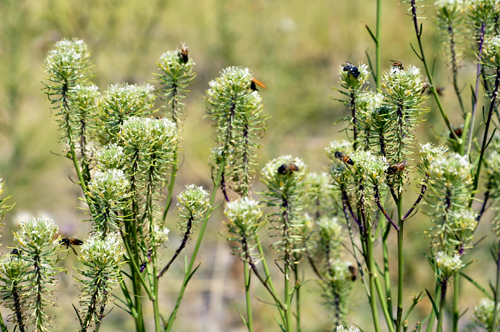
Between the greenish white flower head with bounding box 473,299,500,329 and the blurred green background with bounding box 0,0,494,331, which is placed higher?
the blurred green background with bounding box 0,0,494,331

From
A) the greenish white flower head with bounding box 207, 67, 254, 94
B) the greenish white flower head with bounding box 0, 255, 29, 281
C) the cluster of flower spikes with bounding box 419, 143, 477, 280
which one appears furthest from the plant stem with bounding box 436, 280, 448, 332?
the greenish white flower head with bounding box 0, 255, 29, 281

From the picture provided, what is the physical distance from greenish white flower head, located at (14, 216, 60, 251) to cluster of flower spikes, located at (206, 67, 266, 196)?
0.66 m

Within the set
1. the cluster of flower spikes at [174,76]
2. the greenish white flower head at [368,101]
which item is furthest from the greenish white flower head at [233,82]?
the greenish white flower head at [368,101]

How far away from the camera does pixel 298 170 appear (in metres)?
1.36

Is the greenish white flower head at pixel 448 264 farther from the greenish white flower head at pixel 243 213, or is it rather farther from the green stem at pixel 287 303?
the greenish white flower head at pixel 243 213

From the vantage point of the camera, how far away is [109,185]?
1.32 metres

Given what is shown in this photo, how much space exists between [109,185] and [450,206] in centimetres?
110

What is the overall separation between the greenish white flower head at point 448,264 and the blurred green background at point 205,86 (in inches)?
62.9

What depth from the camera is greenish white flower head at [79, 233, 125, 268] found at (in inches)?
50.8

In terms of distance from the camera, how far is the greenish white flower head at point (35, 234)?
129cm

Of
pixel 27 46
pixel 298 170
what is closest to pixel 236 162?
pixel 298 170

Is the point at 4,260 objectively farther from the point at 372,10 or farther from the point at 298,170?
the point at 372,10

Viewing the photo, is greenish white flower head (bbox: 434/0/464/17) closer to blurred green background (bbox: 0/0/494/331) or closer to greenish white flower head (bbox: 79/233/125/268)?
blurred green background (bbox: 0/0/494/331)

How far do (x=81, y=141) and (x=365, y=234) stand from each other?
1.20 metres
